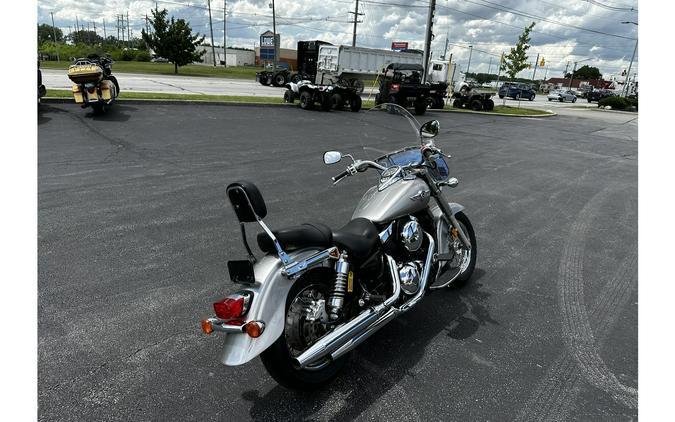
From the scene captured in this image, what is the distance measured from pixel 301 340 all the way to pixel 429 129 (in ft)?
6.64

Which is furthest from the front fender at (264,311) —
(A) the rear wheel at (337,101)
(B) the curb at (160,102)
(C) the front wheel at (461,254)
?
(A) the rear wheel at (337,101)

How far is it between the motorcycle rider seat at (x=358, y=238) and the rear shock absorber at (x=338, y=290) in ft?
0.24

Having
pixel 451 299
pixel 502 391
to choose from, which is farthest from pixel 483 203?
pixel 502 391

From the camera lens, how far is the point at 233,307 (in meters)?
2.17

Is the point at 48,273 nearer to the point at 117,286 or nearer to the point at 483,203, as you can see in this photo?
the point at 117,286

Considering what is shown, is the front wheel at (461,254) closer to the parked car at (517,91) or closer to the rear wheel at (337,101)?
the rear wheel at (337,101)

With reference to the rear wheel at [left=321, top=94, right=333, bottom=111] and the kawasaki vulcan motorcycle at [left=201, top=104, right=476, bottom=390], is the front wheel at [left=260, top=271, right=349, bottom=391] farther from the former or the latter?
the rear wheel at [left=321, top=94, right=333, bottom=111]

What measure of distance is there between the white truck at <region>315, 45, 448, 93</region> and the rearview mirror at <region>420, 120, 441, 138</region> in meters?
22.7

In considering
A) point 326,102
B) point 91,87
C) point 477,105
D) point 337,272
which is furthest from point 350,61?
point 337,272

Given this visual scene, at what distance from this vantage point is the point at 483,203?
6.73 m

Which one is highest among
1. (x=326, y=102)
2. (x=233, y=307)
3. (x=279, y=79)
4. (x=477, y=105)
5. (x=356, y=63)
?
(x=356, y=63)

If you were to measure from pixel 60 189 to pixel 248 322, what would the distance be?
201 inches

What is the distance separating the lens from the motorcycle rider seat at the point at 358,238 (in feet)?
8.71

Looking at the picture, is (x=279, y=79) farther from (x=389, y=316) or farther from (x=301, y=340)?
(x=301, y=340)
